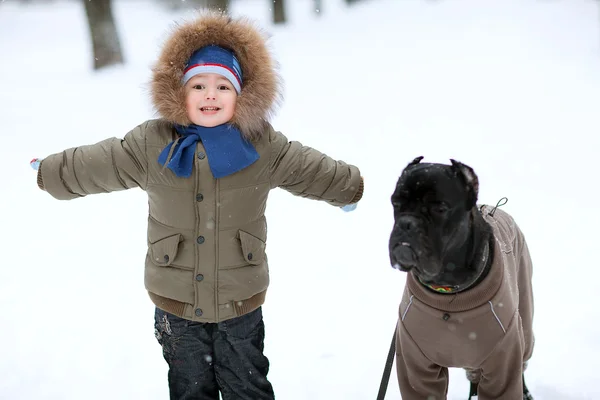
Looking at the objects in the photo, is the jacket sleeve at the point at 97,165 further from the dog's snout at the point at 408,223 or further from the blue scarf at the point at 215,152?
the dog's snout at the point at 408,223

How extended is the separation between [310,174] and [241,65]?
64cm

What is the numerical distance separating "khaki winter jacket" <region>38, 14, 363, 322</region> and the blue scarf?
0.16 ft

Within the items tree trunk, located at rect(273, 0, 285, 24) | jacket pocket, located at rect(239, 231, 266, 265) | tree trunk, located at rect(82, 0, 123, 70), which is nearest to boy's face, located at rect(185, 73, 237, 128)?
jacket pocket, located at rect(239, 231, 266, 265)

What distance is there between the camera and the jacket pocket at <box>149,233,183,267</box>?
293 cm

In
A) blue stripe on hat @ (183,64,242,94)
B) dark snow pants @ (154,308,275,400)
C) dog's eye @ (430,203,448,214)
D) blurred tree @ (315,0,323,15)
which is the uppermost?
blurred tree @ (315,0,323,15)

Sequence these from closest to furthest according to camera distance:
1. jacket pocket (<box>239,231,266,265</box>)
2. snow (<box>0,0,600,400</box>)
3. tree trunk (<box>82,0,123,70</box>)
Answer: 1. jacket pocket (<box>239,231,266,265</box>)
2. snow (<box>0,0,600,400</box>)
3. tree trunk (<box>82,0,123,70</box>)

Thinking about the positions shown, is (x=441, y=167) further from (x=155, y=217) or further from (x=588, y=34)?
(x=588, y=34)

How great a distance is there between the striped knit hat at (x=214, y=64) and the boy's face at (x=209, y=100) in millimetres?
28

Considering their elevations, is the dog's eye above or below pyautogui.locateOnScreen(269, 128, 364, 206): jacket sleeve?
below

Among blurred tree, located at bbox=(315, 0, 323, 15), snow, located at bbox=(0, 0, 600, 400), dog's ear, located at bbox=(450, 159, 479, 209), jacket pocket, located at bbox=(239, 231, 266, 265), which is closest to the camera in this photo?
dog's ear, located at bbox=(450, 159, 479, 209)

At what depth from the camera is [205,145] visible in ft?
9.50

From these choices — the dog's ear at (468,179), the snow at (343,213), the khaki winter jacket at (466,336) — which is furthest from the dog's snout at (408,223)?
the snow at (343,213)

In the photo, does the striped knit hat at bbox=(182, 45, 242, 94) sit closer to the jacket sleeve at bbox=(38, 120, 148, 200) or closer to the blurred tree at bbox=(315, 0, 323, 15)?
the jacket sleeve at bbox=(38, 120, 148, 200)

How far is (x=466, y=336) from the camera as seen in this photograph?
2.67 meters
